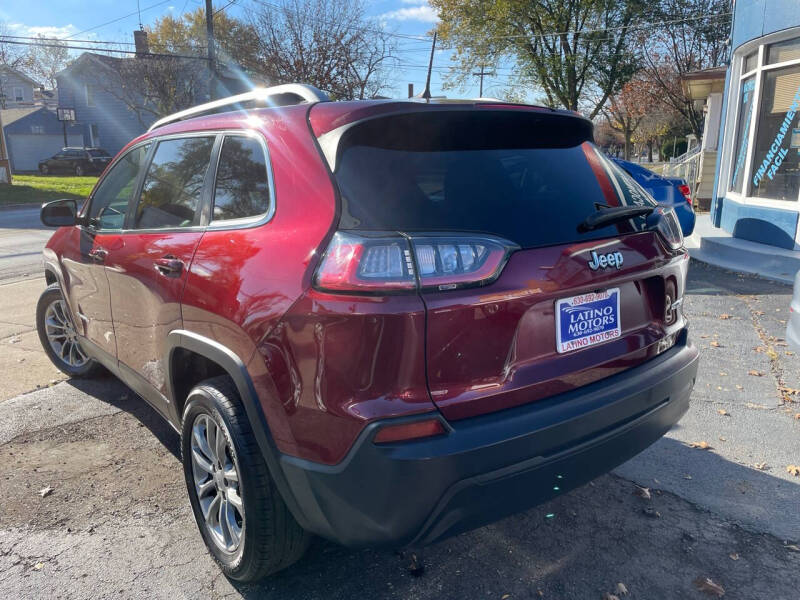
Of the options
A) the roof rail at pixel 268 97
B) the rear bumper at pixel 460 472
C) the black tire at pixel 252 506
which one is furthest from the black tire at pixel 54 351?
the rear bumper at pixel 460 472

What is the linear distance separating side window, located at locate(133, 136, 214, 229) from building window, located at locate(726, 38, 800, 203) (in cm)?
879

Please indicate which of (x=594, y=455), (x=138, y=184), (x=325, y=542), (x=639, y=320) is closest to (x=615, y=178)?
(x=639, y=320)

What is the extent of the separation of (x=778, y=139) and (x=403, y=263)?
969 cm

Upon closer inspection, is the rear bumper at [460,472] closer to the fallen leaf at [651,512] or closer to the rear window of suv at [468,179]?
the rear window of suv at [468,179]

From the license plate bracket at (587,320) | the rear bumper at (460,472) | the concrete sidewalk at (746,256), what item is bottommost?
the concrete sidewalk at (746,256)

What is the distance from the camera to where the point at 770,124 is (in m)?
9.70

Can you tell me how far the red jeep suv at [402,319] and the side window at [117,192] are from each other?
0.72 meters

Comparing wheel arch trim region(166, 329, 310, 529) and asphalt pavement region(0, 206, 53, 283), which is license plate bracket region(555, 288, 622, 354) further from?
asphalt pavement region(0, 206, 53, 283)

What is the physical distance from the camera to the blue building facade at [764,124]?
891 cm

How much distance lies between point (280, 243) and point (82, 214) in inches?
96.1

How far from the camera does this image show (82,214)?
398 centimetres

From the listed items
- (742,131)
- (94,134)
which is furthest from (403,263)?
(94,134)

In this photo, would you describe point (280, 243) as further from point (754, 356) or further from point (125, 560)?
point (754, 356)

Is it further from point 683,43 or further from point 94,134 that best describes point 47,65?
point 683,43
